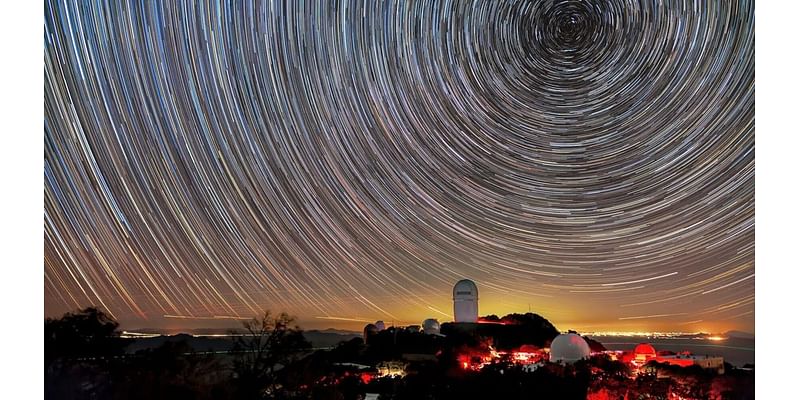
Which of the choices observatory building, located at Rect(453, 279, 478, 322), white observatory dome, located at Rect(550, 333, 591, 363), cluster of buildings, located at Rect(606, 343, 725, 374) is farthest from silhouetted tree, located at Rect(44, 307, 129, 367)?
cluster of buildings, located at Rect(606, 343, 725, 374)

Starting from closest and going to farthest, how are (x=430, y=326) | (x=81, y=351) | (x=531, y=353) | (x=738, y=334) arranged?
(x=738, y=334) < (x=531, y=353) < (x=430, y=326) < (x=81, y=351)

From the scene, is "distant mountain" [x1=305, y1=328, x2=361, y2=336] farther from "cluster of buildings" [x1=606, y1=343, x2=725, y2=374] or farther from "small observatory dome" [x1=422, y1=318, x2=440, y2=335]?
"cluster of buildings" [x1=606, y1=343, x2=725, y2=374]

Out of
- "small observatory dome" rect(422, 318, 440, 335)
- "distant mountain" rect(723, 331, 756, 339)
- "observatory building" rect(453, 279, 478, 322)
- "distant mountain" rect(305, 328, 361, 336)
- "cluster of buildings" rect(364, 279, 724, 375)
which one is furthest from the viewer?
"distant mountain" rect(305, 328, 361, 336)

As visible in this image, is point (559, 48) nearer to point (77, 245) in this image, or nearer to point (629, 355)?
point (629, 355)

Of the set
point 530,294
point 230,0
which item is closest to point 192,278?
point 230,0

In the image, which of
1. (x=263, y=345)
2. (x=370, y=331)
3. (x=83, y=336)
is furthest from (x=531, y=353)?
(x=83, y=336)

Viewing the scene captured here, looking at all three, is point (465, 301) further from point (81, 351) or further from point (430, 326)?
point (81, 351)
